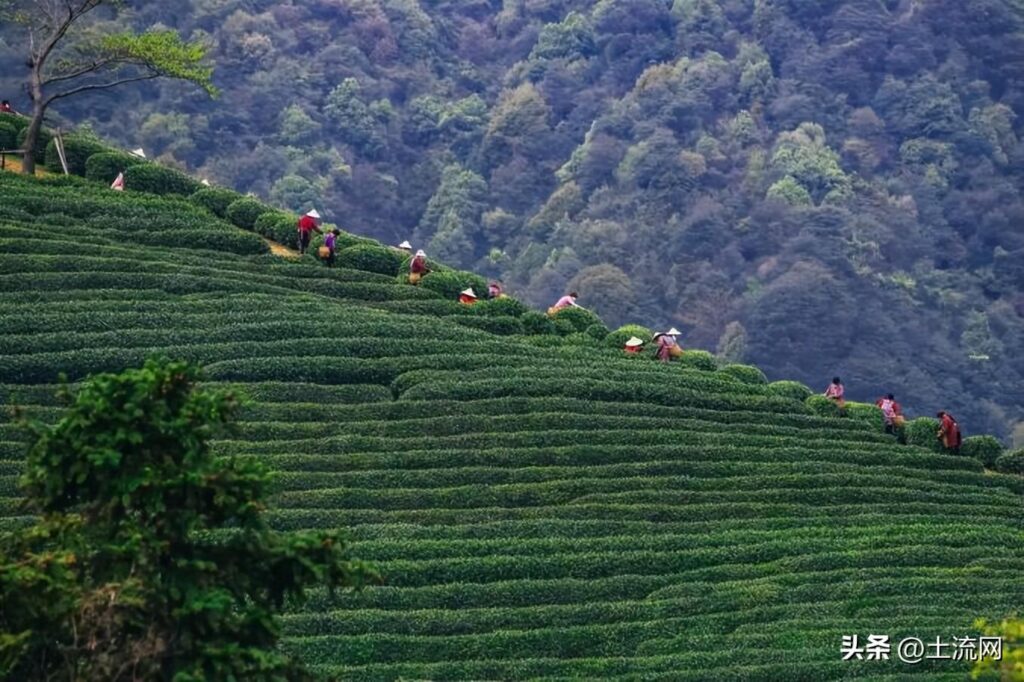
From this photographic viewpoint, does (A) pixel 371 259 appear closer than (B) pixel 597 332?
No

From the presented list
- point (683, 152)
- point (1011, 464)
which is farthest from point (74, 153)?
point (683, 152)

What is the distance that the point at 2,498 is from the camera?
25297 mm

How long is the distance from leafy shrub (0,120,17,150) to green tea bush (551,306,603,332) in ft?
40.5

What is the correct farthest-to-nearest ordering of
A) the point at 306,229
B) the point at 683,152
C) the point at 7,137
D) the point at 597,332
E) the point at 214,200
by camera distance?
the point at 683,152
the point at 7,137
the point at 214,200
the point at 306,229
the point at 597,332

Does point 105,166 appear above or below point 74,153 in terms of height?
below

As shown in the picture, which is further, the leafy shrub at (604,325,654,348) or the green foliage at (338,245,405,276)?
the green foliage at (338,245,405,276)

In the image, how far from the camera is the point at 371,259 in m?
37.8

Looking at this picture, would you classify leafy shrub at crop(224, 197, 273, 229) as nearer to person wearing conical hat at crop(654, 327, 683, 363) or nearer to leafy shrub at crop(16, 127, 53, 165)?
leafy shrub at crop(16, 127, 53, 165)

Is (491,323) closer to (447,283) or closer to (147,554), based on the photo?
(447,283)

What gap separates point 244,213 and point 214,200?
0.83 meters

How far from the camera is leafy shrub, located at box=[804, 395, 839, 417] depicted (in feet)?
114

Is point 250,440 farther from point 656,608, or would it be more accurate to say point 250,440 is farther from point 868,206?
point 868,206

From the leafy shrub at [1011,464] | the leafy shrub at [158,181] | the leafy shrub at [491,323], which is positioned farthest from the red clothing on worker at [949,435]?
the leafy shrub at [158,181]

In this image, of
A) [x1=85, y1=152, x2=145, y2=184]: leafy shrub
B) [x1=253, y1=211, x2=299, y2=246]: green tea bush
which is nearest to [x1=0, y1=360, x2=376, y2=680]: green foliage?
[x1=253, y1=211, x2=299, y2=246]: green tea bush
